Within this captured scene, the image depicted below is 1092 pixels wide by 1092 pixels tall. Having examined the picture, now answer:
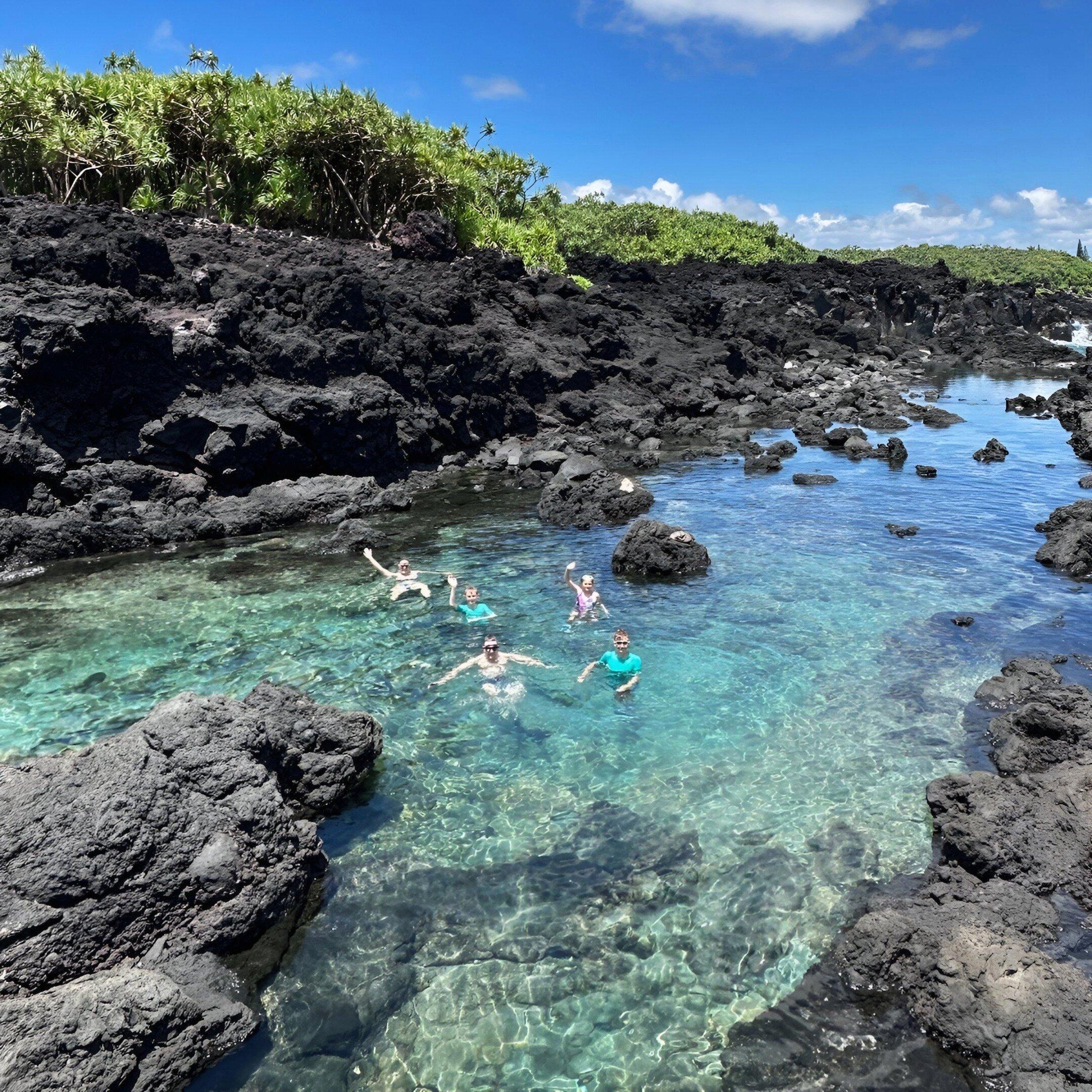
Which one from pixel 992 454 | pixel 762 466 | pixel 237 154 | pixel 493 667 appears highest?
pixel 237 154

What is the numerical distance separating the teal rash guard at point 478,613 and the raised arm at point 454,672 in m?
Result: 2.16

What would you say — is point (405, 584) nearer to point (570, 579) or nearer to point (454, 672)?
point (570, 579)

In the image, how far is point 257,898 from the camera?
333 inches

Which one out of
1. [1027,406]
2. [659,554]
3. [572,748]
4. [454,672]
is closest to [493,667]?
[454,672]

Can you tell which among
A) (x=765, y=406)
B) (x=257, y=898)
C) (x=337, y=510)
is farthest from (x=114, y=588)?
(x=765, y=406)

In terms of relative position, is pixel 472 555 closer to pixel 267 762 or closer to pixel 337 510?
pixel 337 510

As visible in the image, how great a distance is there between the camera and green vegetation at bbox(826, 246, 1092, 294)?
4882 inches

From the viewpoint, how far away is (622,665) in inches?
567

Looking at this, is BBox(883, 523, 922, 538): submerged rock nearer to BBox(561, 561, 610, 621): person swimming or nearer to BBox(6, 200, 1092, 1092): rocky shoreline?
BBox(6, 200, 1092, 1092): rocky shoreline

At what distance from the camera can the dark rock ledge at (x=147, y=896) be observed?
6535mm

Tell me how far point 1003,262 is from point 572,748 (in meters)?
162

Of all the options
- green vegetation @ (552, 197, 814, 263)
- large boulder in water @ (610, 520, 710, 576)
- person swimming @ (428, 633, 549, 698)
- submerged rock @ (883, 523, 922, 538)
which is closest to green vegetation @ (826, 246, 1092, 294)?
green vegetation @ (552, 197, 814, 263)

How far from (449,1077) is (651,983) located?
87.7 inches

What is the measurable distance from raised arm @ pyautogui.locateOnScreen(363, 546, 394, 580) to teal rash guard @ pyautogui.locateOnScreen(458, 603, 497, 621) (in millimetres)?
3036
